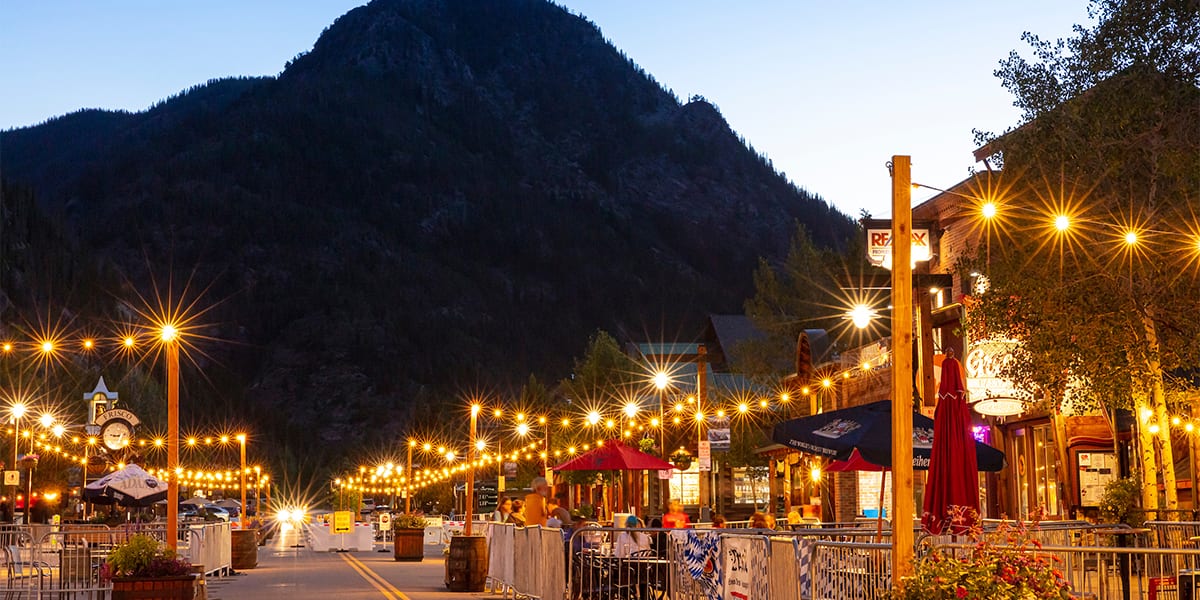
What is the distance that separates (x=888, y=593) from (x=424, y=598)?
48.8ft

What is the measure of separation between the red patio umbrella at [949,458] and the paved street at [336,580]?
1279 centimetres

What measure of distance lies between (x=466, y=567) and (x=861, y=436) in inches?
440

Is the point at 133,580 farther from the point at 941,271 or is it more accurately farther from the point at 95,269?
the point at 95,269

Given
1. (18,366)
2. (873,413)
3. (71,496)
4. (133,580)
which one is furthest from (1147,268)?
(71,496)

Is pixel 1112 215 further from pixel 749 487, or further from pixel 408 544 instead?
pixel 749 487

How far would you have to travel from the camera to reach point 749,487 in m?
72.8

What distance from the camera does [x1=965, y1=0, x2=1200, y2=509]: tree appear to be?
79.8 feet

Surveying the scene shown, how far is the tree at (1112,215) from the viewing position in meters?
24.3

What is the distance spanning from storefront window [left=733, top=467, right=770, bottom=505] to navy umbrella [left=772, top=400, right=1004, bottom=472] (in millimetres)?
51305

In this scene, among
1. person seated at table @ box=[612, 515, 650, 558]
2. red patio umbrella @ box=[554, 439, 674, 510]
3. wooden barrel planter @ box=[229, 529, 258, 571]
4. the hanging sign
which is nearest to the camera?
person seated at table @ box=[612, 515, 650, 558]

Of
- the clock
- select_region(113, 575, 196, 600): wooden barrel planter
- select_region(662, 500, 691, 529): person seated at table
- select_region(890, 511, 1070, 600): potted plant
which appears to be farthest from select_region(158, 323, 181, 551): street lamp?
the clock

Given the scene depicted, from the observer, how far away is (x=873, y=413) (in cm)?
1831

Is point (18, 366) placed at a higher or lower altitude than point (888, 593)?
higher

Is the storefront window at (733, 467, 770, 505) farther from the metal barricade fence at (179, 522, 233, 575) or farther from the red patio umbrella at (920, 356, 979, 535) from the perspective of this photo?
the red patio umbrella at (920, 356, 979, 535)
